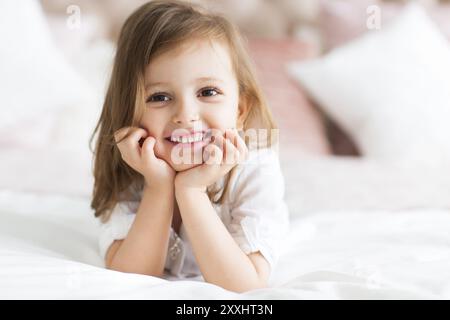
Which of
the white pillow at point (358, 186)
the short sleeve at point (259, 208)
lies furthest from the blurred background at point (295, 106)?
the short sleeve at point (259, 208)

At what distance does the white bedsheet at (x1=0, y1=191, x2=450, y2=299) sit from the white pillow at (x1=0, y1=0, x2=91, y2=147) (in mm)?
527

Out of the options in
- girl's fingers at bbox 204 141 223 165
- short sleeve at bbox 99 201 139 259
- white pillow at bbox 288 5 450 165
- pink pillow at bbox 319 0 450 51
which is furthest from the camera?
pink pillow at bbox 319 0 450 51

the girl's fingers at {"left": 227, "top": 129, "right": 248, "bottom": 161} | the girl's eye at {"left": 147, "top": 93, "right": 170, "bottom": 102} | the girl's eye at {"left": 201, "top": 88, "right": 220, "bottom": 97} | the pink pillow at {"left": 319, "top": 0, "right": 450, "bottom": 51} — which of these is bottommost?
the girl's fingers at {"left": 227, "top": 129, "right": 248, "bottom": 161}

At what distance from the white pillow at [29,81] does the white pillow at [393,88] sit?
0.82 metres

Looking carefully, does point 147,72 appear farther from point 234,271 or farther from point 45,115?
point 45,115

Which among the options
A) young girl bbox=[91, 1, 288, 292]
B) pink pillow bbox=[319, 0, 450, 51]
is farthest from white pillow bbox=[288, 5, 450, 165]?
young girl bbox=[91, 1, 288, 292]

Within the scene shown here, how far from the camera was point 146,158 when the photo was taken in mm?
1021

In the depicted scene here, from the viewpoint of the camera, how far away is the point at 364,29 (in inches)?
93.6

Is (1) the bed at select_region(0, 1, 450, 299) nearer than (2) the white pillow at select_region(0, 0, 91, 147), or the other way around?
(1) the bed at select_region(0, 1, 450, 299)

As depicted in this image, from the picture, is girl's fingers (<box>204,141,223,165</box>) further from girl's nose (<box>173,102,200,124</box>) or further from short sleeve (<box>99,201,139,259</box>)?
short sleeve (<box>99,201,139,259</box>)

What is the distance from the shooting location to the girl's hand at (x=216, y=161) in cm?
99

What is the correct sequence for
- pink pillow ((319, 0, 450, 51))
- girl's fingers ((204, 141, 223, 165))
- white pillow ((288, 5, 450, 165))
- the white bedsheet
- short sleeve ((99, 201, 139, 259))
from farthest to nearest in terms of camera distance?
1. pink pillow ((319, 0, 450, 51))
2. white pillow ((288, 5, 450, 165))
3. short sleeve ((99, 201, 139, 259))
4. girl's fingers ((204, 141, 223, 165))
5. the white bedsheet

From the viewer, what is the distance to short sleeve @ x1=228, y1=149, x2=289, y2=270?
3.40ft
